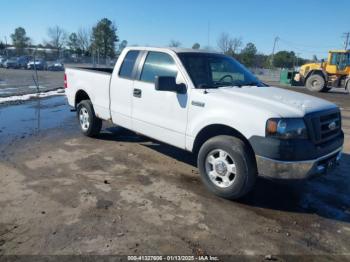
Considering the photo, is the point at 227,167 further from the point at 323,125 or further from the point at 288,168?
the point at 323,125

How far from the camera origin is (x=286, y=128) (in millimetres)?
→ 3725

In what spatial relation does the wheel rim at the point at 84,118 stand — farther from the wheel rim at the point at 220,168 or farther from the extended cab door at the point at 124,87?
the wheel rim at the point at 220,168

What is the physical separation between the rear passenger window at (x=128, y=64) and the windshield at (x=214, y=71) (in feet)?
3.52

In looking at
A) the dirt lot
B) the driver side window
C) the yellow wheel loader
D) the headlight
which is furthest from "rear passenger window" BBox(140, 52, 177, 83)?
the yellow wheel loader

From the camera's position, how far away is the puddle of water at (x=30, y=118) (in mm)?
7476

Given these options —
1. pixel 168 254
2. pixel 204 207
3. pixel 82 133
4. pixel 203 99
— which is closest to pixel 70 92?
pixel 82 133

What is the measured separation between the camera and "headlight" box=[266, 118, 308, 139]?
12.2 ft

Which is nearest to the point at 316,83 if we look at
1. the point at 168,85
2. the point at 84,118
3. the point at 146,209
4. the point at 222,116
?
the point at 84,118

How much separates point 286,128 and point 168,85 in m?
1.77

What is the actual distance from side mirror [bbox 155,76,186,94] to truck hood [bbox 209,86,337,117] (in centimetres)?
45

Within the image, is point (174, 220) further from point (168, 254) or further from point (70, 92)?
point (70, 92)

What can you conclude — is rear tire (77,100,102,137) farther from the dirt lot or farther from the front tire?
the front tire

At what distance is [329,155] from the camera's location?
4.16m

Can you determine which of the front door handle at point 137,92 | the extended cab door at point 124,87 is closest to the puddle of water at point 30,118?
the extended cab door at point 124,87
